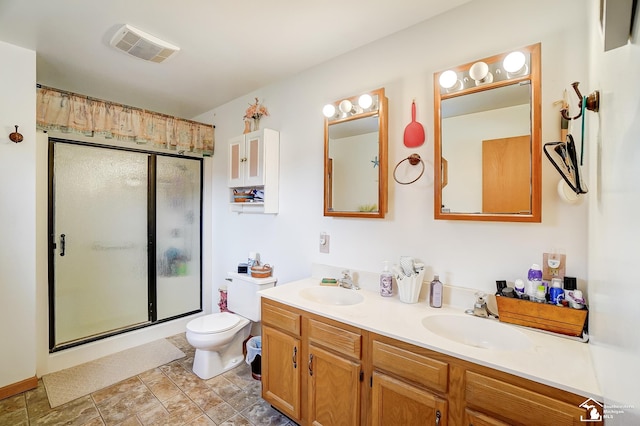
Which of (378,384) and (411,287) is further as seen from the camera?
(411,287)

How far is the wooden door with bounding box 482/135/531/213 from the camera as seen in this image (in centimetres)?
140

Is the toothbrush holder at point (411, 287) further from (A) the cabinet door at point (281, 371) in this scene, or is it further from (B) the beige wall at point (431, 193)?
(A) the cabinet door at point (281, 371)

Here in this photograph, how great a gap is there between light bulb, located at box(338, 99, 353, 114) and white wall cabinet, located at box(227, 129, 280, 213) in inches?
30.3

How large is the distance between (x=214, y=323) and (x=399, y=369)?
5.60 ft

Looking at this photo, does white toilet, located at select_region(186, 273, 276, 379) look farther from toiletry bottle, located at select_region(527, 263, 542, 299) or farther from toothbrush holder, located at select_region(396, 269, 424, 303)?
toiletry bottle, located at select_region(527, 263, 542, 299)

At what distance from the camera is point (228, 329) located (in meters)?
2.33

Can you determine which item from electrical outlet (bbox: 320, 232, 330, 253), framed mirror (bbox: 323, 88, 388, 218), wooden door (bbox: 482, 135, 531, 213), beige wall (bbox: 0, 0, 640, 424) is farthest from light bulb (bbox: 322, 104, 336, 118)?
wooden door (bbox: 482, 135, 531, 213)

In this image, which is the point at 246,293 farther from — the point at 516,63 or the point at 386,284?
the point at 516,63

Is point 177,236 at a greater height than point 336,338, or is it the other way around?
point 177,236

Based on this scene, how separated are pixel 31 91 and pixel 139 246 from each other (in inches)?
61.6

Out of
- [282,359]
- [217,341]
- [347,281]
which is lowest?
[217,341]

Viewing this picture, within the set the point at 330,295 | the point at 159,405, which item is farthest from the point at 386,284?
the point at 159,405

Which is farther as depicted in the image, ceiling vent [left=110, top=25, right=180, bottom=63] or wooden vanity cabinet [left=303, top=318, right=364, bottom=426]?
ceiling vent [left=110, top=25, right=180, bottom=63]

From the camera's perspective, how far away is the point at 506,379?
102cm
